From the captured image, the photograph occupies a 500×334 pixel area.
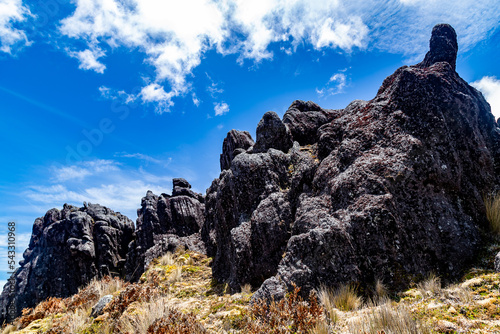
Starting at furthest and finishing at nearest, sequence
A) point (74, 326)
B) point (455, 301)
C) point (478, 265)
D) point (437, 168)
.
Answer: point (74, 326) < point (437, 168) < point (478, 265) < point (455, 301)

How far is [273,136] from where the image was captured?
15.6m

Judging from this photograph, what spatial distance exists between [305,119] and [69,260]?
44782 millimetres

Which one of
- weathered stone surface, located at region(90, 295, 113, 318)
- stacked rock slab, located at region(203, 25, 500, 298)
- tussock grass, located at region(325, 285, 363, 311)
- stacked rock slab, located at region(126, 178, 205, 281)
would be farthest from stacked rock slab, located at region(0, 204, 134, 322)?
tussock grass, located at region(325, 285, 363, 311)

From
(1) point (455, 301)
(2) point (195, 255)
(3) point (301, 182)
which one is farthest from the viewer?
(2) point (195, 255)

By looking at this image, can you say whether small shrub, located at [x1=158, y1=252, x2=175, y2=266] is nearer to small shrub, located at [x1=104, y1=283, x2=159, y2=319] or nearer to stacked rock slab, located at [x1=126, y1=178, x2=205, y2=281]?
small shrub, located at [x1=104, y1=283, x2=159, y2=319]

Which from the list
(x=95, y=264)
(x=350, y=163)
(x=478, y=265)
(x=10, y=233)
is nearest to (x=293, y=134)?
(x=350, y=163)

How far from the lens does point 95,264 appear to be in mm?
39562

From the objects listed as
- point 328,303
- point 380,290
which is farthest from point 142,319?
point 380,290

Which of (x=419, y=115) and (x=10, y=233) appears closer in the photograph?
(x=419, y=115)

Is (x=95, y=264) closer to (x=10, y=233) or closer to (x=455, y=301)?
(x=10, y=233)

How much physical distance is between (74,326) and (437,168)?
13.3 meters

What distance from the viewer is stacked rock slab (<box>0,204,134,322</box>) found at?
38.0 meters

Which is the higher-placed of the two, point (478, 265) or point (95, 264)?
point (95, 264)

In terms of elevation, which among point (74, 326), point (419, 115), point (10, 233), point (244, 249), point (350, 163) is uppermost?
point (10, 233)
